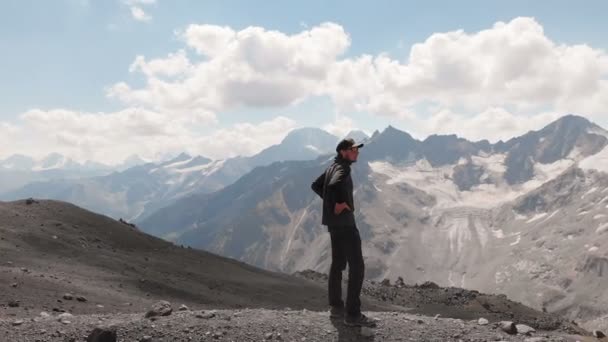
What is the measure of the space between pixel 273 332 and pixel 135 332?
10.4 ft

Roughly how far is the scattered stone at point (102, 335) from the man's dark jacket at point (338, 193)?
212 inches

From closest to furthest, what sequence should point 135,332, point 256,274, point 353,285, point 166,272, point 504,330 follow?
point 135,332 < point 353,285 < point 504,330 < point 166,272 < point 256,274

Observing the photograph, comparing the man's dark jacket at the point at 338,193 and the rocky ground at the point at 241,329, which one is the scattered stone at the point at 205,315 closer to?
the rocky ground at the point at 241,329

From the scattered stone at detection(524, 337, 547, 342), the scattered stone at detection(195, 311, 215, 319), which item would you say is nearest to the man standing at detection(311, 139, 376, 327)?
the scattered stone at detection(195, 311, 215, 319)

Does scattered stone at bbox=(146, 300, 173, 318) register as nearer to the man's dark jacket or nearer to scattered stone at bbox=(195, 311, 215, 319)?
scattered stone at bbox=(195, 311, 215, 319)

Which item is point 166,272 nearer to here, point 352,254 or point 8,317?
point 8,317

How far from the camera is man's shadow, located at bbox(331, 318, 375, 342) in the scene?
41.0 feet

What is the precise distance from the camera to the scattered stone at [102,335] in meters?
11.5

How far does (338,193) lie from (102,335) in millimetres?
6134

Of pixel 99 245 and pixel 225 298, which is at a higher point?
pixel 99 245

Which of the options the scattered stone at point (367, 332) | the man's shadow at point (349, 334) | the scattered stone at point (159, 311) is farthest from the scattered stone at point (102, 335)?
the scattered stone at point (367, 332)

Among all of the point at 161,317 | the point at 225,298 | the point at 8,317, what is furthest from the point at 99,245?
the point at 161,317

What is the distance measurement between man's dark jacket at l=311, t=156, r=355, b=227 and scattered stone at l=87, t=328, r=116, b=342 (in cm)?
540

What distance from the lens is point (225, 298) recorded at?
95.5ft
